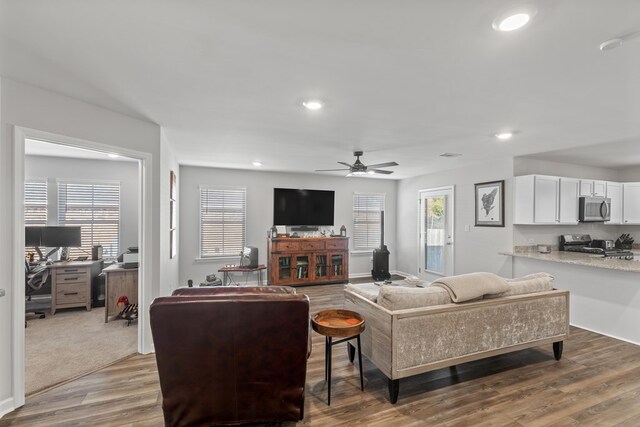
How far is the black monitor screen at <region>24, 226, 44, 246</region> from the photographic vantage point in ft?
14.8

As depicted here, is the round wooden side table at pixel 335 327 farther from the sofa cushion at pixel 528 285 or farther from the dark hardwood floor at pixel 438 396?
the sofa cushion at pixel 528 285

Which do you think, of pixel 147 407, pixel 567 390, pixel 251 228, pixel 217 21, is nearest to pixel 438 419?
pixel 567 390

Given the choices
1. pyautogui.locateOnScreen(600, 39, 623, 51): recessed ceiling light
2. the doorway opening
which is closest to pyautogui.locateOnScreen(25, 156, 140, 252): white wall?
the doorway opening

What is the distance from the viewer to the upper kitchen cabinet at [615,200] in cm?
526

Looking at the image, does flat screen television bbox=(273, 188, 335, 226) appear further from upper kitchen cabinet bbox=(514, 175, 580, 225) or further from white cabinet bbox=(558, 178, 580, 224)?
white cabinet bbox=(558, 178, 580, 224)

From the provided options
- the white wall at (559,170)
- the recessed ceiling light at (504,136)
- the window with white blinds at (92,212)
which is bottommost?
the window with white blinds at (92,212)

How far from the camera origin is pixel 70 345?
3.28 m

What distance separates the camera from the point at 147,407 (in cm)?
227

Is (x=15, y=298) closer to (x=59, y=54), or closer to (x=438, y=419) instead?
(x=59, y=54)

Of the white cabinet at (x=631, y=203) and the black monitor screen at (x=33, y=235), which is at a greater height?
the white cabinet at (x=631, y=203)

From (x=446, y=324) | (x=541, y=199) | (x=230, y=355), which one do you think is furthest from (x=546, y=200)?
(x=230, y=355)

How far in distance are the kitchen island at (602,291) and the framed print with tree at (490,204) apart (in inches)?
33.9

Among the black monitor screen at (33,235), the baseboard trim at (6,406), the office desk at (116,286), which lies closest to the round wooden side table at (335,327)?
the baseboard trim at (6,406)

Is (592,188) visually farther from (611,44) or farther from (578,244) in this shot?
(611,44)
